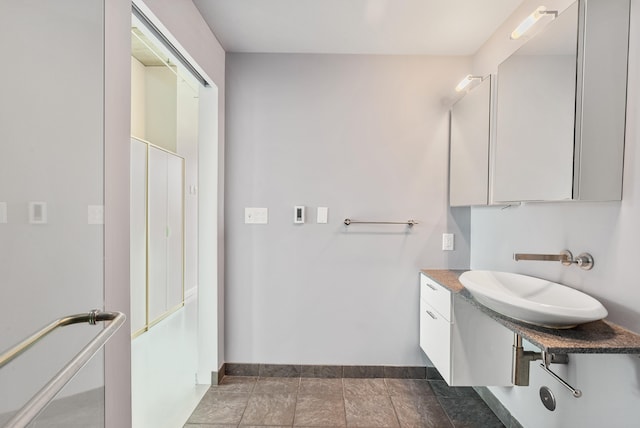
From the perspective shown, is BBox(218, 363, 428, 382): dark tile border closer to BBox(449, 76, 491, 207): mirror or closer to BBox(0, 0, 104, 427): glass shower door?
BBox(449, 76, 491, 207): mirror

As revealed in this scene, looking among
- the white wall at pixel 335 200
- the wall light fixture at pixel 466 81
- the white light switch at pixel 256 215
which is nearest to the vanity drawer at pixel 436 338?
the white wall at pixel 335 200

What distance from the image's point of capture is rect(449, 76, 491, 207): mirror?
1947mm

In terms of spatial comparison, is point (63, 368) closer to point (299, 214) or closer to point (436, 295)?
point (299, 214)

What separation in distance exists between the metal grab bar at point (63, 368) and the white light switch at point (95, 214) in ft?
0.93

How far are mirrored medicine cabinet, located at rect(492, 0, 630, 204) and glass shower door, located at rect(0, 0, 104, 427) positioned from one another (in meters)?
1.75

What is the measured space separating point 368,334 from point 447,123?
1.72 meters

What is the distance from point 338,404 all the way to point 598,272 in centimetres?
163

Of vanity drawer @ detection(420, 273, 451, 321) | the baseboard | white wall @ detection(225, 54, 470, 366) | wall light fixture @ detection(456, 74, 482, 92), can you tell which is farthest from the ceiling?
the baseboard

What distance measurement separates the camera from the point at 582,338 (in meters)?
1.07

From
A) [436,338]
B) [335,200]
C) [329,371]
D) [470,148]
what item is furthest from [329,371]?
[470,148]

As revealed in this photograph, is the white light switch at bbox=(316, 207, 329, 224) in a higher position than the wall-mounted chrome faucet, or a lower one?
higher

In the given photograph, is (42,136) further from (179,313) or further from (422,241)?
(179,313)

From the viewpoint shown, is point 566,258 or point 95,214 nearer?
point 95,214

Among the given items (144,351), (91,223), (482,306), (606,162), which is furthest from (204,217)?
(606,162)
